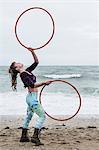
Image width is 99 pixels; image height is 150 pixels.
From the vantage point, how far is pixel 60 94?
76.4 ft

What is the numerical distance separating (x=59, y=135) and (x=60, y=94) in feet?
41.1

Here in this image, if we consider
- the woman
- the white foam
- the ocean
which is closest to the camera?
the woman

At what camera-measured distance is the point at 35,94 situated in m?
9.42

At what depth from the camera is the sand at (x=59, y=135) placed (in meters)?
9.35

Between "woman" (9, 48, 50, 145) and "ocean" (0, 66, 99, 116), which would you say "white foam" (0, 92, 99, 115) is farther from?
"woman" (9, 48, 50, 145)

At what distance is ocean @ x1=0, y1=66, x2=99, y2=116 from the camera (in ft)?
59.0

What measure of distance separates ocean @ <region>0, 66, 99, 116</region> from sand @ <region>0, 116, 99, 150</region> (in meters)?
3.43

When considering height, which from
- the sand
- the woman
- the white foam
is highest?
the woman

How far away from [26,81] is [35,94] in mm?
296

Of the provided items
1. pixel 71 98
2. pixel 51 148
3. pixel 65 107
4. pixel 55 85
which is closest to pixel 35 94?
pixel 51 148

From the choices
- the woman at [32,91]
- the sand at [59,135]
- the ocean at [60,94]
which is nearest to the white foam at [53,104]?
the ocean at [60,94]

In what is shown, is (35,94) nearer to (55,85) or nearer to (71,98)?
(71,98)

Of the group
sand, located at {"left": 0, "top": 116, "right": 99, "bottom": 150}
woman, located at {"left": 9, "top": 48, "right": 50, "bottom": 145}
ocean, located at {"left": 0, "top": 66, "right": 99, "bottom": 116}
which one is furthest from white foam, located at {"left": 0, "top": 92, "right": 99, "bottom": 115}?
woman, located at {"left": 9, "top": 48, "right": 50, "bottom": 145}

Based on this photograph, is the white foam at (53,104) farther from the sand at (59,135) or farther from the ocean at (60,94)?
the sand at (59,135)
